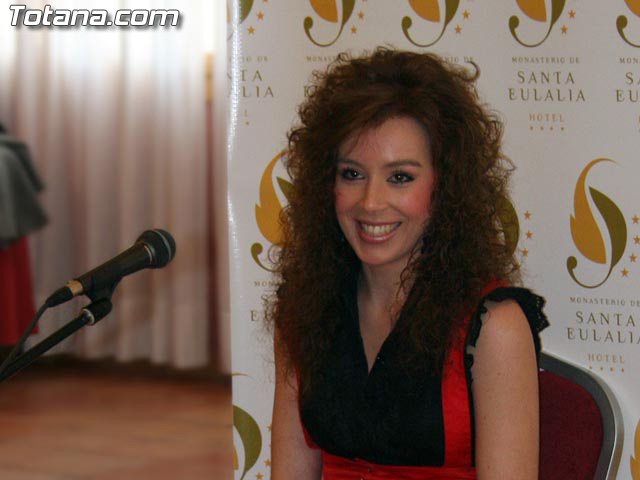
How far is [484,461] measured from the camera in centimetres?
140

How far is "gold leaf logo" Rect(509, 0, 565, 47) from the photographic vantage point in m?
1.63

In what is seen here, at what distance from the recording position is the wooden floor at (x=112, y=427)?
122 inches

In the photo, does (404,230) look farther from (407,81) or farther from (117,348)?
(117,348)

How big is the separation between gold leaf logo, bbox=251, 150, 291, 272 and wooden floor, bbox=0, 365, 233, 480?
1.40 m

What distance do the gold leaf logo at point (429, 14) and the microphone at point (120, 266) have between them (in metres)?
0.74

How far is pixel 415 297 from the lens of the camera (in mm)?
1517

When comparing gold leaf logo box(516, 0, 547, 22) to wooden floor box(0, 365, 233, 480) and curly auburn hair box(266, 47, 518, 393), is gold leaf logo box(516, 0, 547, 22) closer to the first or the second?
curly auburn hair box(266, 47, 518, 393)

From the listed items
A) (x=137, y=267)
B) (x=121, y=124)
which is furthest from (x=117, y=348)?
(x=137, y=267)

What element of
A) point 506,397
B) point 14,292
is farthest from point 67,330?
point 14,292

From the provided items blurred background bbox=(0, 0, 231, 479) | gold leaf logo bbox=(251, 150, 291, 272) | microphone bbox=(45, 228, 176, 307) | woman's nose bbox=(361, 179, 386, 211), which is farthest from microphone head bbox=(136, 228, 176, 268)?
blurred background bbox=(0, 0, 231, 479)

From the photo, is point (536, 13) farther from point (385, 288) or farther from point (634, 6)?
point (385, 288)

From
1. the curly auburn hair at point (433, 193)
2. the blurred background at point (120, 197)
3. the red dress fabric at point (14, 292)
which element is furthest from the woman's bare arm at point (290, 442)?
the red dress fabric at point (14, 292)

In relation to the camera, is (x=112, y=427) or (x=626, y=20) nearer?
(x=626, y=20)

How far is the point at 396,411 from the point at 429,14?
2.31 feet
